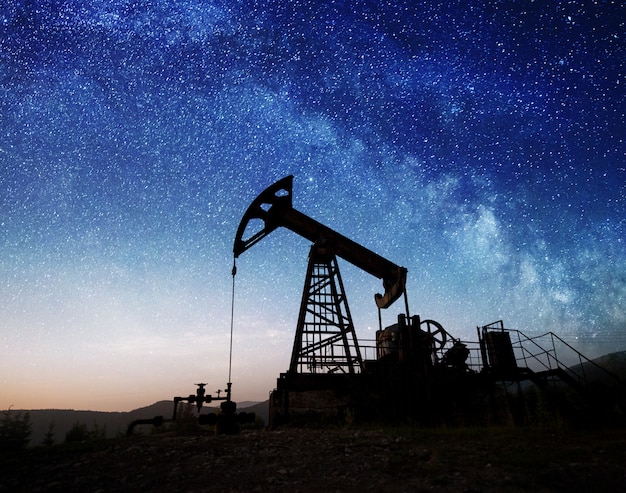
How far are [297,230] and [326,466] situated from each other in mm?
9690

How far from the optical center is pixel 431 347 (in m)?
12.7

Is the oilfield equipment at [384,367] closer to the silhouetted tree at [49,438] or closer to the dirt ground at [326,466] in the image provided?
the dirt ground at [326,466]

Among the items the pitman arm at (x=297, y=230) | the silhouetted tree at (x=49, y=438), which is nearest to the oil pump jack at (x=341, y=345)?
the pitman arm at (x=297, y=230)

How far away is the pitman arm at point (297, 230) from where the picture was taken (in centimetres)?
1355

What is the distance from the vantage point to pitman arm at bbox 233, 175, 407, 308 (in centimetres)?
1355

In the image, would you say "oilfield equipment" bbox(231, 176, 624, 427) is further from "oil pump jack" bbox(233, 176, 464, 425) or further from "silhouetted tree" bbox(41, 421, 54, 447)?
"silhouetted tree" bbox(41, 421, 54, 447)

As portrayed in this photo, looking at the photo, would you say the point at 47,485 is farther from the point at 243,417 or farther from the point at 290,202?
the point at 290,202

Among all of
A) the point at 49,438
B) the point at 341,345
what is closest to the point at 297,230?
the point at 341,345

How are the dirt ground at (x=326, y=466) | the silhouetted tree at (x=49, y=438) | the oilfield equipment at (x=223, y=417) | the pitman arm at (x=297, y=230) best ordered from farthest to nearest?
the silhouetted tree at (x=49, y=438) → the pitman arm at (x=297, y=230) → the oilfield equipment at (x=223, y=417) → the dirt ground at (x=326, y=466)

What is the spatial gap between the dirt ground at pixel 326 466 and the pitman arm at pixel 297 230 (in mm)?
7690

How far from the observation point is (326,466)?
187 inches

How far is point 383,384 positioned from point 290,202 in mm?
7224

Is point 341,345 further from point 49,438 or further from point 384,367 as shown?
point 49,438

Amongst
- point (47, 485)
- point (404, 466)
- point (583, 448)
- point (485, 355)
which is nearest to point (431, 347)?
point (485, 355)
